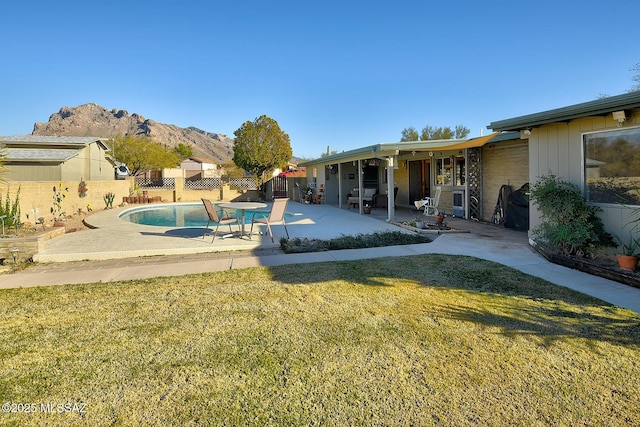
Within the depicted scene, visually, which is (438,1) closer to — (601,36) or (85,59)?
(601,36)

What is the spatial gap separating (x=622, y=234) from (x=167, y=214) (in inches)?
720

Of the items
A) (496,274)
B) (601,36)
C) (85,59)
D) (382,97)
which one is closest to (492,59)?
(601,36)

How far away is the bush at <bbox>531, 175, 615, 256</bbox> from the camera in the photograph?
6238 millimetres

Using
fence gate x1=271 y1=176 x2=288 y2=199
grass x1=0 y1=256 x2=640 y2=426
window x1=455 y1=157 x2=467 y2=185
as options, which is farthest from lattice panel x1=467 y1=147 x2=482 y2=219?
fence gate x1=271 y1=176 x2=288 y2=199

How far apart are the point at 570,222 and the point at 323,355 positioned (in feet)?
18.6

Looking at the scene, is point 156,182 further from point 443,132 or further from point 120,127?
point 120,127

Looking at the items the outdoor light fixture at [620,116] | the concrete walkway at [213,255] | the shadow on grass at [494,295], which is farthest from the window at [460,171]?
the shadow on grass at [494,295]

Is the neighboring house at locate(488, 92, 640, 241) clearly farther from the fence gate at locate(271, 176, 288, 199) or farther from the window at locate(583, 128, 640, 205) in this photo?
the fence gate at locate(271, 176, 288, 199)

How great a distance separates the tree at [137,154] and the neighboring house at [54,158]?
1239cm

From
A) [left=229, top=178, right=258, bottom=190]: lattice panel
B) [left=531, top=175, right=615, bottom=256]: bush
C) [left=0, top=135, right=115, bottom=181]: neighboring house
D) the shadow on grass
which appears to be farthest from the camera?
[left=229, top=178, right=258, bottom=190]: lattice panel

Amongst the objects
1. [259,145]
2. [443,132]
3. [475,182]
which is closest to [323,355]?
[475,182]

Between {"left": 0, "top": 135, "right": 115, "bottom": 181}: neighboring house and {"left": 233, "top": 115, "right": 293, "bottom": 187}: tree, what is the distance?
9.83 meters

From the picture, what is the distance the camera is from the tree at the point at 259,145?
97.9 ft

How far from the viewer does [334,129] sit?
4147 cm
